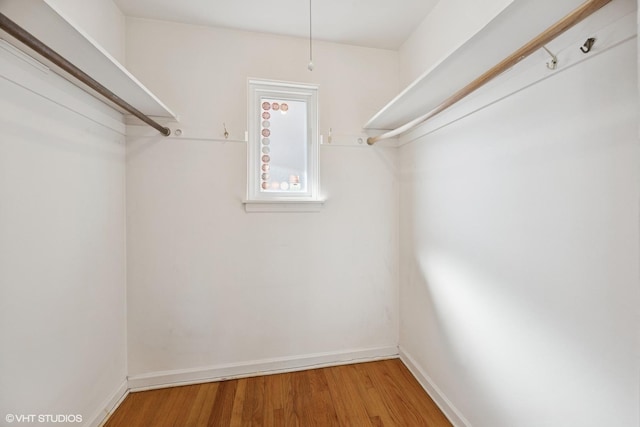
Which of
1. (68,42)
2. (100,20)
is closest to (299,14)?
(100,20)

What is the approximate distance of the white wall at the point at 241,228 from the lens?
5.70 feet

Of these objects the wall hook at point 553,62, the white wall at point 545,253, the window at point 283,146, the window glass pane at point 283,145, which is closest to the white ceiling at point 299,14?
the window at point 283,146

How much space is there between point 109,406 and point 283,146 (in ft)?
6.53

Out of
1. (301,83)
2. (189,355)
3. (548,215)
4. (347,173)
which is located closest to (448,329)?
(548,215)

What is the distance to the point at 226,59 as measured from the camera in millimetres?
1821

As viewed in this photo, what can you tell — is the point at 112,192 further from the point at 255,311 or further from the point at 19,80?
the point at 255,311

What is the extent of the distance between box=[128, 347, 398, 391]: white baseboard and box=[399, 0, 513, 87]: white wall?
6.61 ft

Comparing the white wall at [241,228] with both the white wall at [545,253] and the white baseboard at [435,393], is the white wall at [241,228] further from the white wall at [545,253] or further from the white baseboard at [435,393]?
the white wall at [545,253]

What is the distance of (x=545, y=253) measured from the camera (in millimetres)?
969

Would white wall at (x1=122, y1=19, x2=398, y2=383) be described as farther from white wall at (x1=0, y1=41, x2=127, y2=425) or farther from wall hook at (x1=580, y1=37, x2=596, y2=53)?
wall hook at (x1=580, y1=37, x2=596, y2=53)

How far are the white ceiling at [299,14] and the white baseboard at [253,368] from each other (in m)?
2.41

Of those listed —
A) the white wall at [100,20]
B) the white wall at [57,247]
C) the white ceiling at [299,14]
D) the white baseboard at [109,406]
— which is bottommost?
the white baseboard at [109,406]

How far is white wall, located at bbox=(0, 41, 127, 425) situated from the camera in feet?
3.13

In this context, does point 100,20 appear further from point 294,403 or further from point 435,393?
point 435,393
